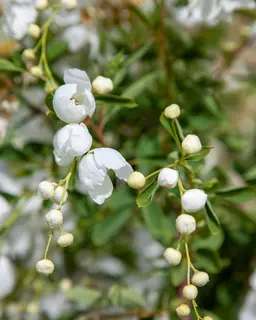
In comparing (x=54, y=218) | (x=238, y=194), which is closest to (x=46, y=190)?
(x=54, y=218)

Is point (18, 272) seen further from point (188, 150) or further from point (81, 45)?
point (188, 150)

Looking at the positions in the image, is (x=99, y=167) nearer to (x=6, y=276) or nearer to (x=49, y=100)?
(x=49, y=100)

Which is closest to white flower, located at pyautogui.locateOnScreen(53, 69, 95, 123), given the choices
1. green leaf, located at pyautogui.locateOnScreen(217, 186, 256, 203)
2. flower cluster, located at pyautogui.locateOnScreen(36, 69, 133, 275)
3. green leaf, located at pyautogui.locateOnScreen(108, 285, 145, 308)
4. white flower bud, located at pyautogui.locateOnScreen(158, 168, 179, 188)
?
flower cluster, located at pyautogui.locateOnScreen(36, 69, 133, 275)

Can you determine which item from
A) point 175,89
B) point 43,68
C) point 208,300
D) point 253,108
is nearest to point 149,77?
point 175,89

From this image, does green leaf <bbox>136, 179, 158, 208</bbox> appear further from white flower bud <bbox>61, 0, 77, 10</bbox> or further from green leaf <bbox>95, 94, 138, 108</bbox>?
white flower bud <bbox>61, 0, 77, 10</bbox>

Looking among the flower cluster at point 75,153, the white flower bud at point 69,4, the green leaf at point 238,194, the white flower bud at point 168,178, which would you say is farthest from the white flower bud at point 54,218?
the white flower bud at point 69,4
